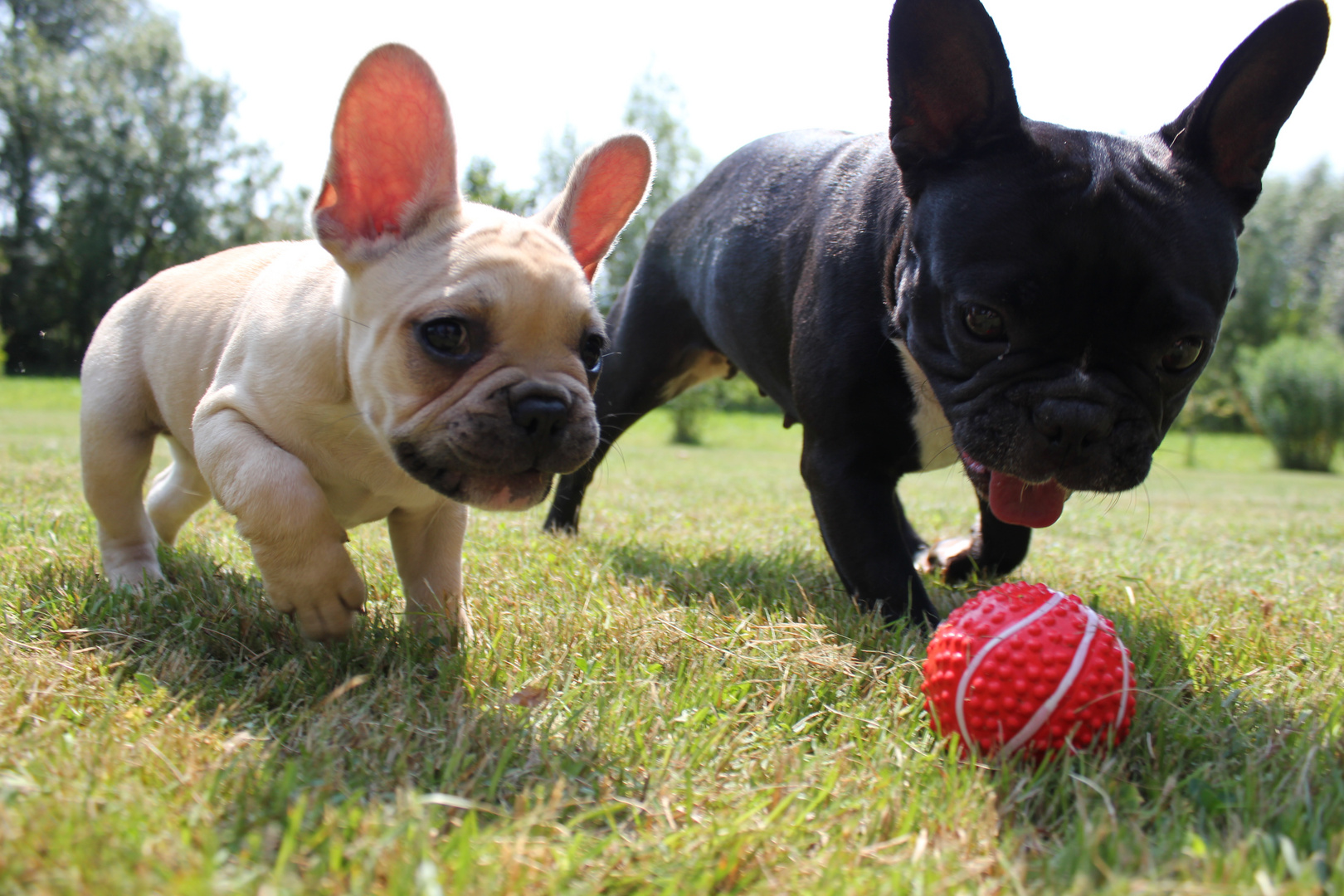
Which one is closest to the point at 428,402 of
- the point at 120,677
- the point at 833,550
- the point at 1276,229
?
the point at 120,677

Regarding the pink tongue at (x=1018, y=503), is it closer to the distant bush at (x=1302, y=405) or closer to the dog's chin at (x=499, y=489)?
the dog's chin at (x=499, y=489)

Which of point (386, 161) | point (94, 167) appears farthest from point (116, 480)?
point (94, 167)

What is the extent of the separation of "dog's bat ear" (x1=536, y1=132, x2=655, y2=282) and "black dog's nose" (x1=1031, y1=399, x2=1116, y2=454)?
1607 millimetres

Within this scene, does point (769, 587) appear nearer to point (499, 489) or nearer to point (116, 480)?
point (499, 489)

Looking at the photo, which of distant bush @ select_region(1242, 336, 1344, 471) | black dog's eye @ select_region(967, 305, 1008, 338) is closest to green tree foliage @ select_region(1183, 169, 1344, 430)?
distant bush @ select_region(1242, 336, 1344, 471)

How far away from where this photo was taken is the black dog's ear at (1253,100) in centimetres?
282

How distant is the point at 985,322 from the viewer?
2727 millimetres

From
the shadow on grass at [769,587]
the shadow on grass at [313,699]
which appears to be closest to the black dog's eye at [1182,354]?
the shadow on grass at [769,587]

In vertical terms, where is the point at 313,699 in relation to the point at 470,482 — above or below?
below

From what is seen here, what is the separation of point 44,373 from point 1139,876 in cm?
3664

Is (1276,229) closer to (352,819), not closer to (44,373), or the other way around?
(44,373)

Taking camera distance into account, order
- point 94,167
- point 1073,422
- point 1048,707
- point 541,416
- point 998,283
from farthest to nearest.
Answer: point 94,167 < point 998,283 < point 1073,422 < point 541,416 < point 1048,707

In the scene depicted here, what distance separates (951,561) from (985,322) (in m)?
1.70

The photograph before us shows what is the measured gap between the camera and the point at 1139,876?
1472mm
